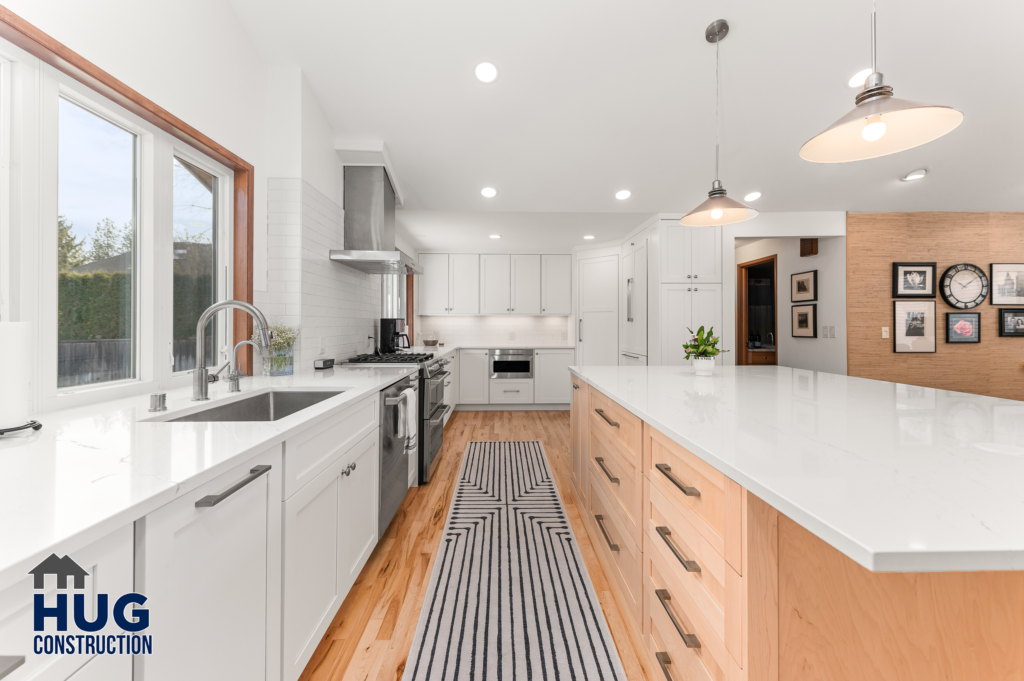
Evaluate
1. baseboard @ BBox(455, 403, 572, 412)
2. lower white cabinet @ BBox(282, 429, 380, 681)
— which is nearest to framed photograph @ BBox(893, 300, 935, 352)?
baseboard @ BBox(455, 403, 572, 412)

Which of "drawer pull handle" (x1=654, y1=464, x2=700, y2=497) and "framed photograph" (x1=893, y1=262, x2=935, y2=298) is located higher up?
"framed photograph" (x1=893, y1=262, x2=935, y2=298)

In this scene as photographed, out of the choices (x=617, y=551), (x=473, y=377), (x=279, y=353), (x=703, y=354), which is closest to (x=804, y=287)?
(x=703, y=354)

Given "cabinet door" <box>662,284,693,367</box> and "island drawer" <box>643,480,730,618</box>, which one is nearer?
"island drawer" <box>643,480,730,618</box>

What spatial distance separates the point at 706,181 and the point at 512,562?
352 cm

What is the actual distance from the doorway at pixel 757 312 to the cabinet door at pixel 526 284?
2.73 meters

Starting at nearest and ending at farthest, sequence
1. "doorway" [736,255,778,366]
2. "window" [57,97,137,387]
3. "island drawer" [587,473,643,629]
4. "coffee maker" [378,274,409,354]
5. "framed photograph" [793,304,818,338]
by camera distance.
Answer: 1. "window" [57,97,137,387]
2. "island drawer" [587,473,643,629]
3. "coffee maker" [378,274,409,354]
4. "framed photograph" [793,304,818,338]
5. "doorway" [736,255,778,366]

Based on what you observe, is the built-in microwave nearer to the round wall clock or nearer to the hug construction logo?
the round wall clock

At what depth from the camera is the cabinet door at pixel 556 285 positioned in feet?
20.3

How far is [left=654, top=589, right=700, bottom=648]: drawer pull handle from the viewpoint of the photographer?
1.01 m

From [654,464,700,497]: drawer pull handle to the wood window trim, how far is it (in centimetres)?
213

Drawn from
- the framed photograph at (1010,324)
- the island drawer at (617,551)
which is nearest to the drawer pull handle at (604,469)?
the island drawer at (617,551)

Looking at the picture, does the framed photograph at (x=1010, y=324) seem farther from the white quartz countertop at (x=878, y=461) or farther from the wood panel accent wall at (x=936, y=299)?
the white quartz countertop at (x=878, y=461)

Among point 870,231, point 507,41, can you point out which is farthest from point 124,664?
point 870,231

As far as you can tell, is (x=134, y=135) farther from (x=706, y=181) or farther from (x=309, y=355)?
(x=706, y=181)
